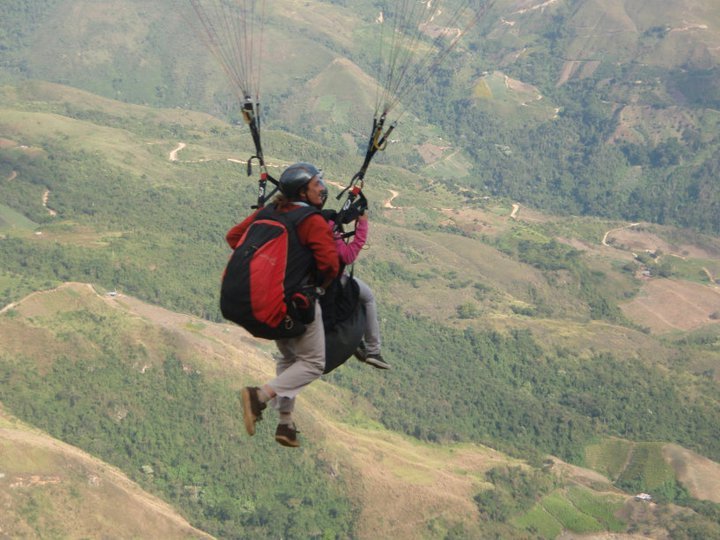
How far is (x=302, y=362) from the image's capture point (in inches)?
436

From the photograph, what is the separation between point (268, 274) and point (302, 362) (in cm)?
150

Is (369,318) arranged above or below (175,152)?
above

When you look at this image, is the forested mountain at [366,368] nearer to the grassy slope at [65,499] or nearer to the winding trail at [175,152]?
the grassy slope at [65,499]

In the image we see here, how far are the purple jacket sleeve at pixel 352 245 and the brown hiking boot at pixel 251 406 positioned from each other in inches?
70.0

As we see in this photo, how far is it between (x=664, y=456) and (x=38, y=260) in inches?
2194

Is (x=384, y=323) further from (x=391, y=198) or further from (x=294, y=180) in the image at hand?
(x=294, y=180)

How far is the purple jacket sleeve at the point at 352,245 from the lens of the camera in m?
10.9

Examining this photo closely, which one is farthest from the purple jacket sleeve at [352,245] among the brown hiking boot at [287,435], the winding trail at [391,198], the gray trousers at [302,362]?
the winding trail at [391,198]

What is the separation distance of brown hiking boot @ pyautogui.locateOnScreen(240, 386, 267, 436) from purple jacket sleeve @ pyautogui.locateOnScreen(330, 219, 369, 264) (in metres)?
1.78

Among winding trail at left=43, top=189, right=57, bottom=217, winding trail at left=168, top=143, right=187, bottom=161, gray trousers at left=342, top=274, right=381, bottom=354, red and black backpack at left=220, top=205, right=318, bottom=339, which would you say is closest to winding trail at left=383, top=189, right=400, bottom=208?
winding trail at left=168, top=143, right=187, bottom=161

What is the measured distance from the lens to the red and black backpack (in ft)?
32.7

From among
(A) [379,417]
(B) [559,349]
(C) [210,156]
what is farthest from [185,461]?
(C) [210,156]

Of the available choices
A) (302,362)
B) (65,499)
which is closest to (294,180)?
(302,362)

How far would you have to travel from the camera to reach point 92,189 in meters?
108
